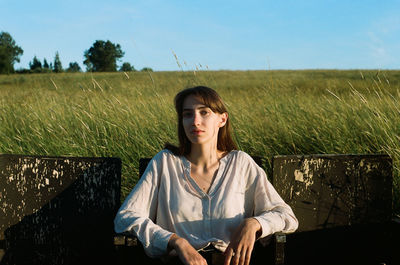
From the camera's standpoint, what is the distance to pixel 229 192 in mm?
2125

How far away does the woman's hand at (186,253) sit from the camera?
5.82 feet

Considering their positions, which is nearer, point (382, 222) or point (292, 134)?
point (382, 222)

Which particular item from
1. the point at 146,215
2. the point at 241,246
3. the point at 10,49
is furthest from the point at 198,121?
the point at 10,49

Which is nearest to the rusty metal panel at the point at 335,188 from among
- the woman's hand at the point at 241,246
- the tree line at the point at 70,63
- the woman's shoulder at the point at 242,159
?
the woman's shoulder at the point at 242,159

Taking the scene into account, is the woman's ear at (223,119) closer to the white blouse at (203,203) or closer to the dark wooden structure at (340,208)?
the white blouse at (203,203)

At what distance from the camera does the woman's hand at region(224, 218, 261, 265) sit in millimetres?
1860

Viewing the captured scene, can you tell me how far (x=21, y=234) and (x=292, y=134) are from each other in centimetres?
250

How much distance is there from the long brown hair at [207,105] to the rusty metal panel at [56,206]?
48cm

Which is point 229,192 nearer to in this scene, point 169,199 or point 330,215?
point 169,199

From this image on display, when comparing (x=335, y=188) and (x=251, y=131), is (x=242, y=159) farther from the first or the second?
(x=251, y=131)

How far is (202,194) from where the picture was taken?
2.12m

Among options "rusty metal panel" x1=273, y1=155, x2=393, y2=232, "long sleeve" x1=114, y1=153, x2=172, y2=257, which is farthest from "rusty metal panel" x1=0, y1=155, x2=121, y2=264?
"rusty metal panel" x1=273, y1=155, x2=393, y2=232

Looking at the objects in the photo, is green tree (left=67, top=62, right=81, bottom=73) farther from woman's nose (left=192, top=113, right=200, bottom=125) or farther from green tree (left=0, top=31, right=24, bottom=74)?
woman's nose (left=192, top=113, right=200, bottom=125)

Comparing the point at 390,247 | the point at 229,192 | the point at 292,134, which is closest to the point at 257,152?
the point at 292,134
